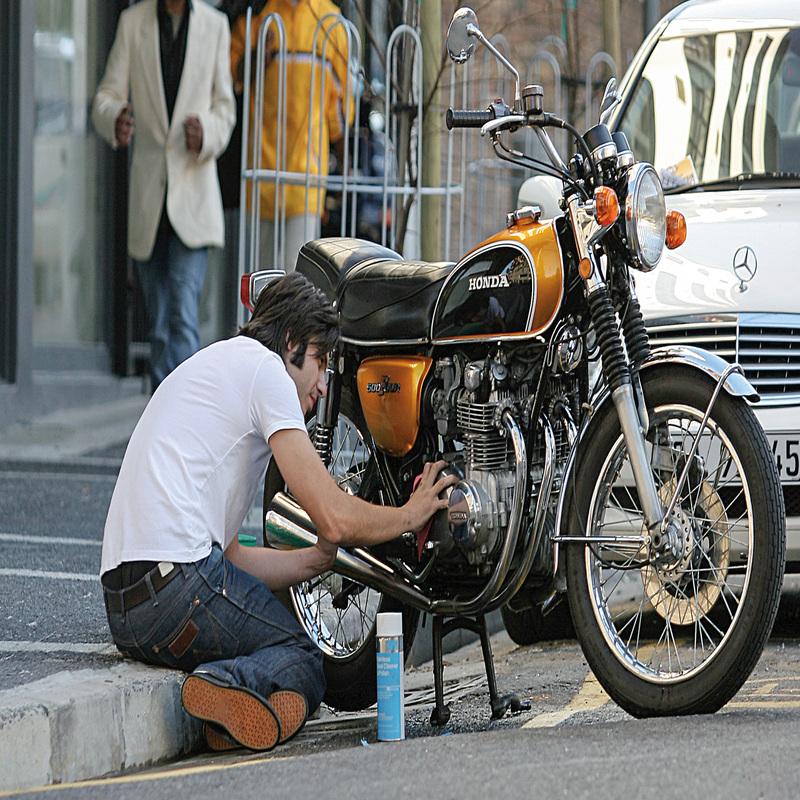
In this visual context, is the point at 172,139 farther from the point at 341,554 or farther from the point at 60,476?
the point at 341,554

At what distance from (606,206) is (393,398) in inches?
38.2

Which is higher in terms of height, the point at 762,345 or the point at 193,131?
the point at 193,131

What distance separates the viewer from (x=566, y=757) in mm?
3221

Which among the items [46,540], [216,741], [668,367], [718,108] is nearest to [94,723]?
[216,741]

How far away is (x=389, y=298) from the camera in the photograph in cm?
444

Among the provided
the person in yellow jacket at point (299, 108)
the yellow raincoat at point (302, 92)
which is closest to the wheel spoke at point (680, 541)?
the person in yellow jacket at point (299, 108)

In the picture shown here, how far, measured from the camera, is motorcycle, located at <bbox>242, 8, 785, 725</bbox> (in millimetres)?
3652

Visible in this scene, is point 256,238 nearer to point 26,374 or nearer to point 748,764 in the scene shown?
point 26,374

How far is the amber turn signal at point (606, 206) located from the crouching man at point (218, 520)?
0.86m

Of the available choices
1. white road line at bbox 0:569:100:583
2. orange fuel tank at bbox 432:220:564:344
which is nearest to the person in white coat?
white road line at bbox 0:569:100:583

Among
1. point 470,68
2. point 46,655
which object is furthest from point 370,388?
point 470,68

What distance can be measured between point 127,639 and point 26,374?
18.6 feet

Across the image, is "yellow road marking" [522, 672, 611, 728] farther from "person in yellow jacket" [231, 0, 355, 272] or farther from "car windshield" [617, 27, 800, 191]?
"person in yellow jacket" [231, 0, 355, 272]

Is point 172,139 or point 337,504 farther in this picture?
point 172,139
